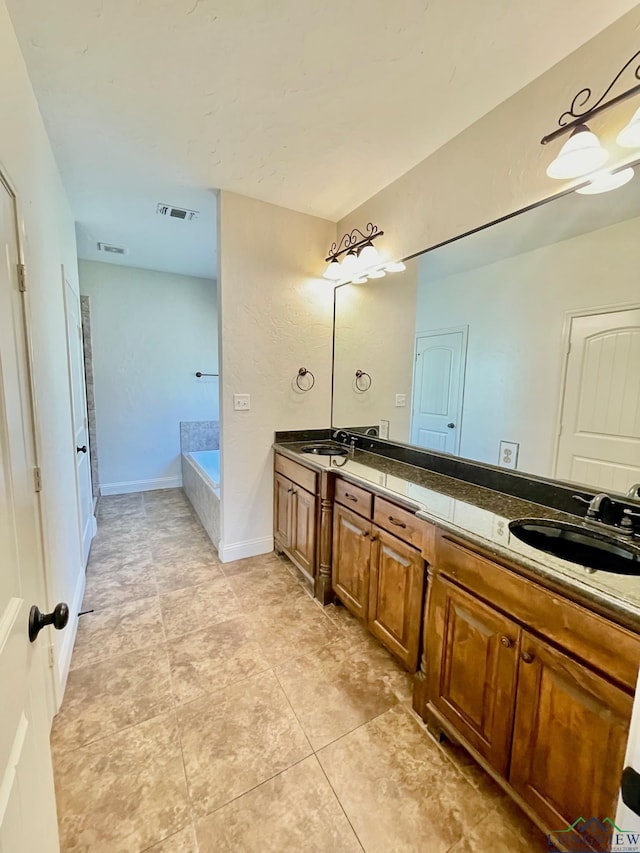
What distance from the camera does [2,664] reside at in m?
0.55

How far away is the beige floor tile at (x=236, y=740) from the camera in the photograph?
4.18 ft

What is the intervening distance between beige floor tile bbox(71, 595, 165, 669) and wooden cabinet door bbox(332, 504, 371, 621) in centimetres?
104

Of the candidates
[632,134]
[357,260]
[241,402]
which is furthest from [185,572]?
[632,134]

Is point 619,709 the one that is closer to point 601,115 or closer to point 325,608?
point 325,608

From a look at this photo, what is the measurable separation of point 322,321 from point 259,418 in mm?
933

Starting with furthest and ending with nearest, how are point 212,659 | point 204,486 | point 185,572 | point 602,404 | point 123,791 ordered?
point 204,486 → point 185,572 → point 212,659 → point 602,404 → point 123,791

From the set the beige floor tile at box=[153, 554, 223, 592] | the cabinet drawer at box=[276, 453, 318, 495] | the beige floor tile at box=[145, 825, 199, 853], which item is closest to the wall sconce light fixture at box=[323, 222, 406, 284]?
the cabinet drawer at box=[276, 453, 318, 495]

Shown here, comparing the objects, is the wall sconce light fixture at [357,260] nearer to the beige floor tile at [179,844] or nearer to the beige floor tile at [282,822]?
the beige floor tile at [282,822]

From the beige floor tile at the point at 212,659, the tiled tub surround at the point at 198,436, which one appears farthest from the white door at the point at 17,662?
the tiled tub surround at the point at 198,436

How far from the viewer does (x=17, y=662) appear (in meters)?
0.63

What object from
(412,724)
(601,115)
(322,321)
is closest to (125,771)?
(412,724)

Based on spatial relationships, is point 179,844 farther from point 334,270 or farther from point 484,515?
point 334,270

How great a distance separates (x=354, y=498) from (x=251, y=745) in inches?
44.5

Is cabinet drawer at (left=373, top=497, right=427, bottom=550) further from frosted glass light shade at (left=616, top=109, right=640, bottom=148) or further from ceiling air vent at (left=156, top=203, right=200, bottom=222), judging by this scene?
ceiling air vent at (left=156, top=203, right=200, bottom=222)
